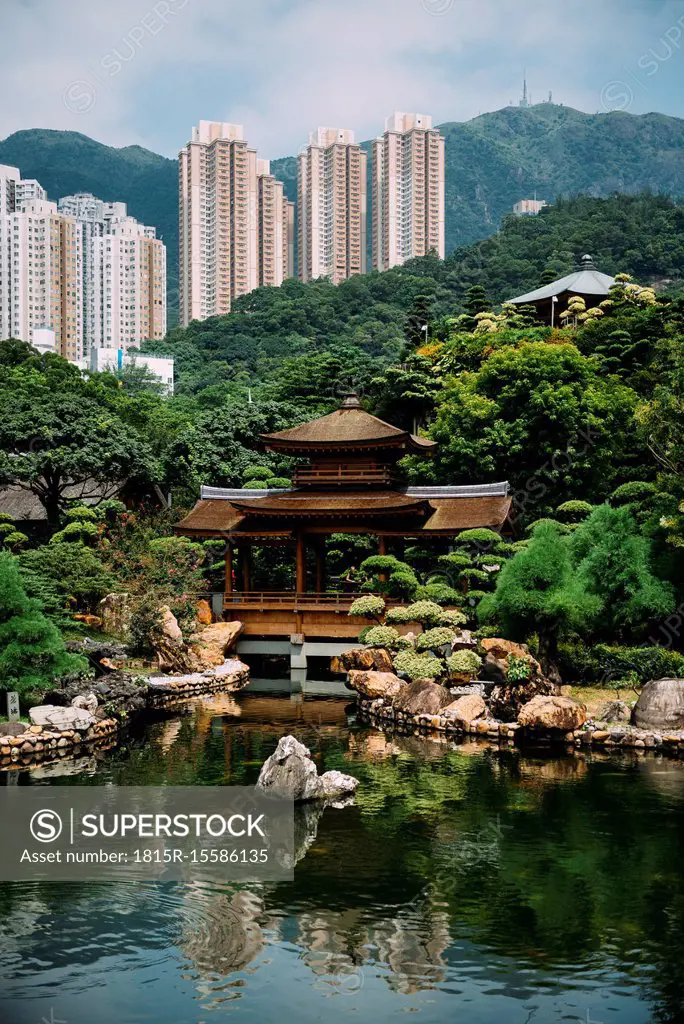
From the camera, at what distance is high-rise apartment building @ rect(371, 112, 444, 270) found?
403ft

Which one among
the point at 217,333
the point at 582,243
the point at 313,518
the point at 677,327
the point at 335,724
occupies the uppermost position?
the point at 582,243

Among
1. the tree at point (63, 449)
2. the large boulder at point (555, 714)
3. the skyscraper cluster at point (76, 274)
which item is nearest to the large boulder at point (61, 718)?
the large boulder at point (555, 714)

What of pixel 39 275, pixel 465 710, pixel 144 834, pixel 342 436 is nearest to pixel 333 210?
pixel 39 275

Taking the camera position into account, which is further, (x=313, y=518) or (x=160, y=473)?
(x=160, y=473)

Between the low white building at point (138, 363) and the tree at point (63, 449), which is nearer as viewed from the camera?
the tree at point (63, 449)

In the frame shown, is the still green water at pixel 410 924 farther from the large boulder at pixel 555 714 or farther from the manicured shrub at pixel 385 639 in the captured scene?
the manicured shrub at pixel 385 639

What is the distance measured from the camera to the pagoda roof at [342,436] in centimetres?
2917

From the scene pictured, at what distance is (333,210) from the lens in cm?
12375

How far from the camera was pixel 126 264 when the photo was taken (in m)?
116

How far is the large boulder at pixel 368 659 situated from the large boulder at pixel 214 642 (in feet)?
12.7

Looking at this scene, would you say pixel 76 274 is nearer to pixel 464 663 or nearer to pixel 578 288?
pixel 578 288

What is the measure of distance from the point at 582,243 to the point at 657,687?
67050mm

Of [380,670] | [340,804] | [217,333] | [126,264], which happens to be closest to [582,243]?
[217,333]

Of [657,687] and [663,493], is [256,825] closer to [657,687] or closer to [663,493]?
[657,687]
